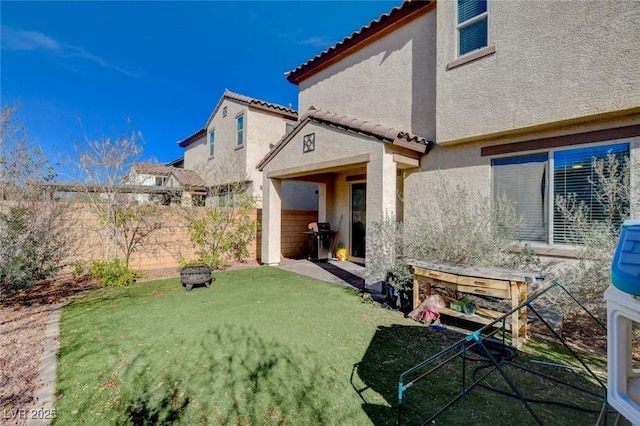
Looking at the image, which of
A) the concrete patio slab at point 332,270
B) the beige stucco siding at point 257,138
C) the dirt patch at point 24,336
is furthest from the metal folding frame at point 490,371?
the beige stucco siding at point 257,138

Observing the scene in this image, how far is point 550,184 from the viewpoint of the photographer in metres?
6.58

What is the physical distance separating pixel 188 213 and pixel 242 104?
28.9 ft

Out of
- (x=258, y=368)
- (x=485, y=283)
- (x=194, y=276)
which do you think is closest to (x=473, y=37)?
(x=485, y=283)

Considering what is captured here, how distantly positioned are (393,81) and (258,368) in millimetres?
9313

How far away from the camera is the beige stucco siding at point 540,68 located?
5.40 meters

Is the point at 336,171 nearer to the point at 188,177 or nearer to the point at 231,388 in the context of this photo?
the point at 231,388

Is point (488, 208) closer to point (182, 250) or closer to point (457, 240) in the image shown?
point (457, 240)

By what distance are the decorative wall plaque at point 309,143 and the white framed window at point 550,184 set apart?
18.1ft

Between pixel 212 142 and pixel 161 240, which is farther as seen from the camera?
pixel 212 142

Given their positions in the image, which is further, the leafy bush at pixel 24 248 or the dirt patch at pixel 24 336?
the leafy bush at pixel 24 248

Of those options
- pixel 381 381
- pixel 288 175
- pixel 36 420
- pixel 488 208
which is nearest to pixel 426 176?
pixel 488 208

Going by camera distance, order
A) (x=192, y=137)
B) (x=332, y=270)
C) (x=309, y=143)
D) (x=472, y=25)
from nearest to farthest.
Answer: (x=472, y=25) < (x=309, y=143) < (x=332, y=270) < (x=192, y=137)

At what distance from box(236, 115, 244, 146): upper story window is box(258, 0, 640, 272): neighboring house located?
7317 millimetres

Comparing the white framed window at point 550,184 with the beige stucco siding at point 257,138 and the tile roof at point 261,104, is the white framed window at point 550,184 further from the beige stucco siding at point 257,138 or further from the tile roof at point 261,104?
the tile roof at point 261,104
